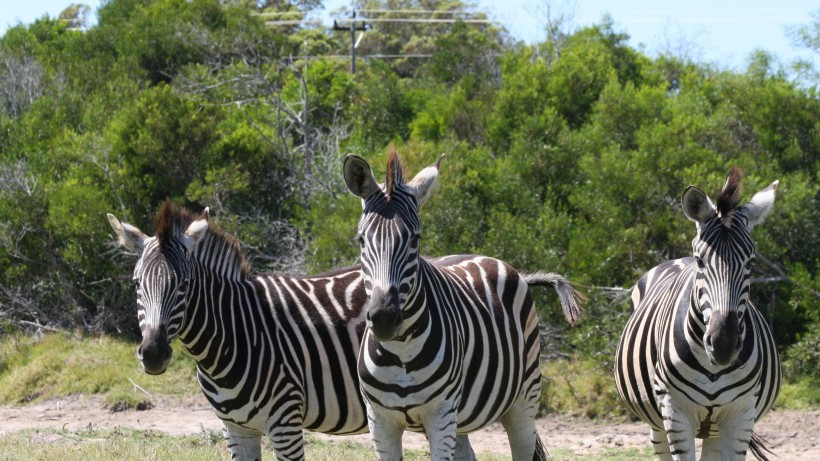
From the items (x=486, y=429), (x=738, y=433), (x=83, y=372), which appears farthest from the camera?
(x=83, y=372)

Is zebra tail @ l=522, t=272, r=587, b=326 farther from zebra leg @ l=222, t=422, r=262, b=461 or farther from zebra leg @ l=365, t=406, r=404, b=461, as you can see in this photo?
zebra leg @ l=222, t=422, r=262, b=461

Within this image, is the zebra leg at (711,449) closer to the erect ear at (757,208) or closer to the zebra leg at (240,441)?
the erect ear at (757,208)

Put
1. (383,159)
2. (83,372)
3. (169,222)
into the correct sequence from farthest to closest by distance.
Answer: (383,159) < (83,372) < (169,222)

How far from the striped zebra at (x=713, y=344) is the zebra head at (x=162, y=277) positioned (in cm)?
281

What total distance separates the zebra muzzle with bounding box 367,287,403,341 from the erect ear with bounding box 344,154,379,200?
2.02 ft

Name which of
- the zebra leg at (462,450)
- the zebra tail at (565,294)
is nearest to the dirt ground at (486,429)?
the zebra tail at (565,294)

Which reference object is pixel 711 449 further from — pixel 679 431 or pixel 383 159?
pixel 383 159

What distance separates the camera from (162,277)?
5453mm

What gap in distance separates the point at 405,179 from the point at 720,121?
9974 mm

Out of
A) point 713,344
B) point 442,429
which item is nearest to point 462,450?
point 442,429

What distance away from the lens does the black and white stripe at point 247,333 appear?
18.2ft

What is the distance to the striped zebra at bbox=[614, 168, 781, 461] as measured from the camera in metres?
4.93

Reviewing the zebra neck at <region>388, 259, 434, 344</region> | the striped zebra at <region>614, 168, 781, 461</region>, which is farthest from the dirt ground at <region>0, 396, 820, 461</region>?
the zebra neck at <region>388, 259, 434, 344</region>

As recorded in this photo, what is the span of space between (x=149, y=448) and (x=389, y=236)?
472 cm
